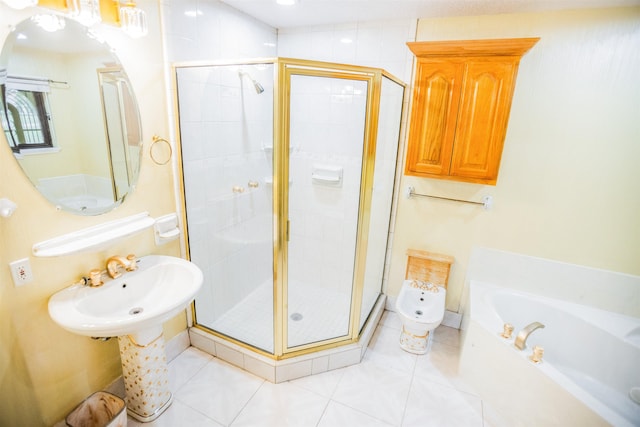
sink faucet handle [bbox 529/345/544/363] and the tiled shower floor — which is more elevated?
sink faucet handle [bbox 529/345/544/363]

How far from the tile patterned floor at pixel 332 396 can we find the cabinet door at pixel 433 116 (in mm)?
1445

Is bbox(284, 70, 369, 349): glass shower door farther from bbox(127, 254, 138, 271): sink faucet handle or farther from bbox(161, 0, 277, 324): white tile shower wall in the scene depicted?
bbox(127, 254, 138, 271): sink faucet handle

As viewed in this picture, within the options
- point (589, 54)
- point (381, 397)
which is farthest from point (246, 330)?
point (589, 54)

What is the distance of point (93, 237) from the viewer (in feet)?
5.23

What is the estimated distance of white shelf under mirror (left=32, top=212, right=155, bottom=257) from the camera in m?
1.44

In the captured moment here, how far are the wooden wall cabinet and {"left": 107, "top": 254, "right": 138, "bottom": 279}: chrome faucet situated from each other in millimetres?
1920

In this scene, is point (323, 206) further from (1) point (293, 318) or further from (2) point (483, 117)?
(2) point (483, 117)

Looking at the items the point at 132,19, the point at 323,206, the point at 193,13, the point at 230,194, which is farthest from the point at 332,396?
the point at 193,13

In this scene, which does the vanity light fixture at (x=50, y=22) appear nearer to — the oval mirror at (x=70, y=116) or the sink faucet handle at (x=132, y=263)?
the oval mirror at (x=70, y=116)

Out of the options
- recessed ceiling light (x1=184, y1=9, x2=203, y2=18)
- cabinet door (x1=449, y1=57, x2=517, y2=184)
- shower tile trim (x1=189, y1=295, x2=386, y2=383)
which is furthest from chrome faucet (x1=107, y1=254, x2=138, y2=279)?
cabinet door (x1=449, y1=57, x2=517, y2=184)

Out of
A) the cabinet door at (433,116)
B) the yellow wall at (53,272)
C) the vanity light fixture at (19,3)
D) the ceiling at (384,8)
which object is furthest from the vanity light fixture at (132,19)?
the cabinet door at (433,116)

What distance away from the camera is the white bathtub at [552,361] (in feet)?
5.34

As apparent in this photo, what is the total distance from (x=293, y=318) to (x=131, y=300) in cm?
108

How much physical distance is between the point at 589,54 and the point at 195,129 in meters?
2.52
